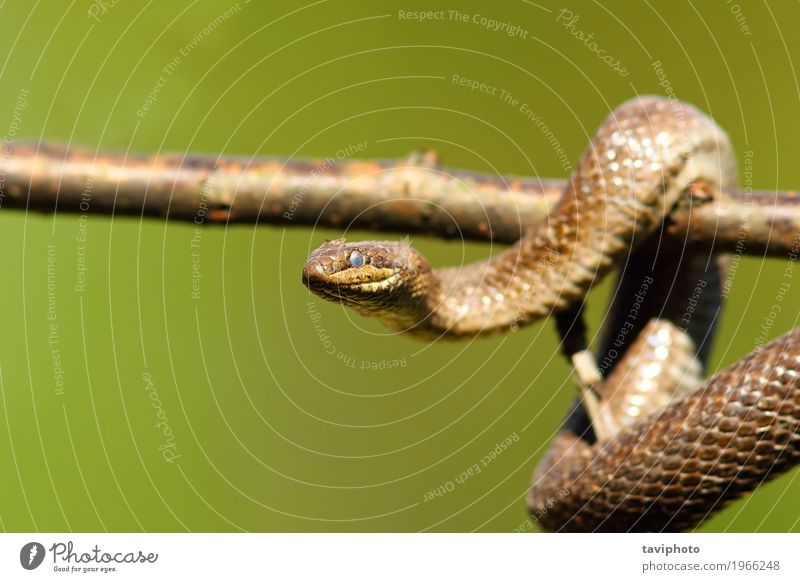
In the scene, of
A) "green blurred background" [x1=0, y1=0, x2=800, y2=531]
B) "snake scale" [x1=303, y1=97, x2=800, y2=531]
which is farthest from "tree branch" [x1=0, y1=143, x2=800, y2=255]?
"green blurred background" [x1=0, y1=0, x2=800, y2=531]

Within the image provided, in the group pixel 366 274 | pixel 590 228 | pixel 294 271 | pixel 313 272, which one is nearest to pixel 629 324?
pixel 590 228

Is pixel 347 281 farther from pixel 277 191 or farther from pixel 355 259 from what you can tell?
pixel 277 191

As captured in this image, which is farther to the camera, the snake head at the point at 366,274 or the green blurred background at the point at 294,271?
the green blurred background at the point at 294,271

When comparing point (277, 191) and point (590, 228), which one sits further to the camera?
point (277, 191)

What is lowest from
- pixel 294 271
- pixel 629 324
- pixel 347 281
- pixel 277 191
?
pixel 629 324

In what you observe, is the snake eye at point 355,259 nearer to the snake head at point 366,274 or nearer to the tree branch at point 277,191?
the snake head at point 366,274

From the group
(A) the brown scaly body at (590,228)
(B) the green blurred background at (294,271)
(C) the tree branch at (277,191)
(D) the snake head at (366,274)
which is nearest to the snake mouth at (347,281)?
(D) the snake head at (366,274)
